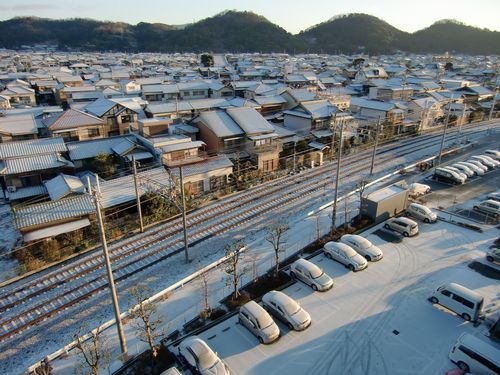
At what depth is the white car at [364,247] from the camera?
1670 cm

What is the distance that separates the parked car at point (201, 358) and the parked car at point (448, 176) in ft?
76.8

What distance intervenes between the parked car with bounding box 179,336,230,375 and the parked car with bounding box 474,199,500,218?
1934 cm

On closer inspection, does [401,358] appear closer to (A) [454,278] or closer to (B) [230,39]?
(A) [454,278]

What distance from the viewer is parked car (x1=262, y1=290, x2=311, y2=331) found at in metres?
12.4

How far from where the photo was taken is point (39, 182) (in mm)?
24000

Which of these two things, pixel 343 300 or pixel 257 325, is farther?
pixel 343 300

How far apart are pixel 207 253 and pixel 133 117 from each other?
82.0ft

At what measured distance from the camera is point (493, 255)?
16484 mm

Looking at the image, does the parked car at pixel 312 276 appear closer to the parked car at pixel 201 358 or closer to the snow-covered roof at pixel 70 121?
the parked car at pixel 201 358

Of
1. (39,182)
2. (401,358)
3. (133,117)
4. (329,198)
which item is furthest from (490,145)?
(39,182)

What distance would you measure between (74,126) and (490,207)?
110 feet

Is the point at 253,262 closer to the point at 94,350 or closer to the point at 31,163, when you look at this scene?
the point at 94,350

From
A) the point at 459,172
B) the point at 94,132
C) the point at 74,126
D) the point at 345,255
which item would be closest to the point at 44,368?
the point at 345,255

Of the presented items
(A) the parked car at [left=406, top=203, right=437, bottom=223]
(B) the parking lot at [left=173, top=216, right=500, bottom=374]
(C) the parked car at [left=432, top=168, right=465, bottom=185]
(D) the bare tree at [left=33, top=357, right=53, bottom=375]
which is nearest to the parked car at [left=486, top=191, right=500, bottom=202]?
(C) the parked car at [left=432, top=168, right=465, bottom=185]
